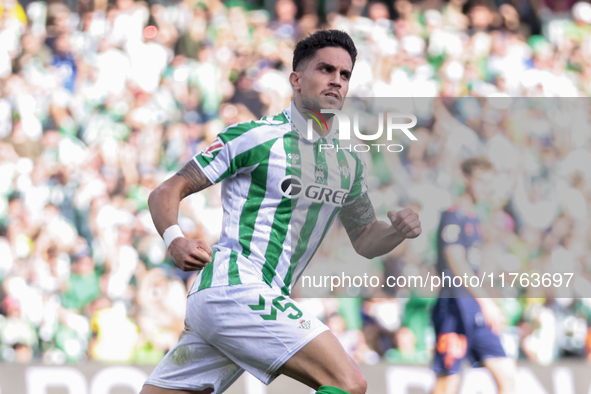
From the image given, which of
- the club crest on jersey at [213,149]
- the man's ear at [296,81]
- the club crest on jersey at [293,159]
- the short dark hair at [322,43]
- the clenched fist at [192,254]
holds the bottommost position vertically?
the clenched fist at [192,254]

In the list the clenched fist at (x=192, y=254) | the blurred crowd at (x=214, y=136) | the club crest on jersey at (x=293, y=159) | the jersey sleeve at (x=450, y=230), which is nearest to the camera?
the clenched fist at (x=192, y=254)

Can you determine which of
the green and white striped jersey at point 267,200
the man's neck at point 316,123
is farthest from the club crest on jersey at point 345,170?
the man's neck at point 316,123

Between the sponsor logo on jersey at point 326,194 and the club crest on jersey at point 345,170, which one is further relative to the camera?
the club crest on jersey at point 345,170

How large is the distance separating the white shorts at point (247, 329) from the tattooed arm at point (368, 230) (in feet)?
1.98

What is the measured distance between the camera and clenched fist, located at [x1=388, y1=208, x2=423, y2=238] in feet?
8.70

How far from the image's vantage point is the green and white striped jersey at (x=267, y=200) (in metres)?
2.58

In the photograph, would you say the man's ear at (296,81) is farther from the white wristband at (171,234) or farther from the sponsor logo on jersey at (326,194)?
the white wristband at (171,234)

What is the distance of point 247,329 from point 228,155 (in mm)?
735

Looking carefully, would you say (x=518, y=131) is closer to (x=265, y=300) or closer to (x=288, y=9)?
(x=288, y=9)

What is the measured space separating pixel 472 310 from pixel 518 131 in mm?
2098

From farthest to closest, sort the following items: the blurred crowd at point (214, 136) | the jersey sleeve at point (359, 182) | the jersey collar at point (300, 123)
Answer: the blurred crowd at point (214, 136) → the jersey sleeve at point (359, 182) → the jersey collar at point (300, 123)

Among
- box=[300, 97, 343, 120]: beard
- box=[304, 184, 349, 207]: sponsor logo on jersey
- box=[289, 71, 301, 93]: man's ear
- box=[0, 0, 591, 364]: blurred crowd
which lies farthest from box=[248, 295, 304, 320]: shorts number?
box=[0, 0, 591, 364]: blurred crowd

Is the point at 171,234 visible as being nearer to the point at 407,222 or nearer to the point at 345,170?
the point at 345,170

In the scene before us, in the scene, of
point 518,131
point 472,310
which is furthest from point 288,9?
point 472,310
